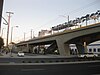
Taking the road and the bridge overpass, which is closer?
the road

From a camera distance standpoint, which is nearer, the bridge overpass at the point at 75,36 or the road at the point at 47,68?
the road at the point at 47,68

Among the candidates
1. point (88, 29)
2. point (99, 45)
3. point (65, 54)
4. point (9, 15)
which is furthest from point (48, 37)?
point (99, 45)

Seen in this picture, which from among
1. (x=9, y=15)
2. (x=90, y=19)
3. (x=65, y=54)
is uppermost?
(x=9, y=15)

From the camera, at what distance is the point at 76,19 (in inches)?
2114

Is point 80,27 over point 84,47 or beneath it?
over

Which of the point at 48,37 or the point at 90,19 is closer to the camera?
the point at 90,19

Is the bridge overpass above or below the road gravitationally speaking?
above

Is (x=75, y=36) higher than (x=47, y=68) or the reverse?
higher

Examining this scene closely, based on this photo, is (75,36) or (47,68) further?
(75,36)

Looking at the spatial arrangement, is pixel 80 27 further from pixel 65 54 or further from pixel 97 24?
pixel 65 54

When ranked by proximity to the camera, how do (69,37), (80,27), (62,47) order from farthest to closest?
(62,47)
(69,37)
(80,27)

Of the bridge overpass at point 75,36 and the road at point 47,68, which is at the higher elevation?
the bridge overpass at point 75,36

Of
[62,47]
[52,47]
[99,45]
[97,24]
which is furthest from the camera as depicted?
[99,45]

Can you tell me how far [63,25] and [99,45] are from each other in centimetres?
3583
